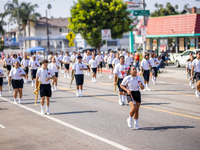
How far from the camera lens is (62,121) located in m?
10.2

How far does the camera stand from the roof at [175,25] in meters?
32.6

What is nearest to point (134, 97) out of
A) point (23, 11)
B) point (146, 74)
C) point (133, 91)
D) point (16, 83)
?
point (133, 91)

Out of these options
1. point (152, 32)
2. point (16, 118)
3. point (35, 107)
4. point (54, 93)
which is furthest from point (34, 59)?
point (152, 32)

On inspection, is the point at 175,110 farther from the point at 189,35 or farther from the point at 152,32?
the point at 152,32

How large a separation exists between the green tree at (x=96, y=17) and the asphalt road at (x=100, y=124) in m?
21.9

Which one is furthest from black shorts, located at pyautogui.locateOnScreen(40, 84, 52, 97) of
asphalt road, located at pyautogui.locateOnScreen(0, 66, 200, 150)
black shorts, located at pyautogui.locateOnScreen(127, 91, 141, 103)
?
black shorts, located at pyautogui.locateOnScreen(127, 91, 141, 103)

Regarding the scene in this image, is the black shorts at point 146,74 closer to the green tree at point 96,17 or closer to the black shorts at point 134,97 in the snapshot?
the black shorts at point 134,97

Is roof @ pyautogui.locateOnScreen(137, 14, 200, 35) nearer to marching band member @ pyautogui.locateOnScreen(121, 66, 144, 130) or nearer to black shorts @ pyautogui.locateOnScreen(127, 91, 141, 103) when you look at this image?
marching band member @ pyautogui.locateOnScreen(121, 66, 144, 130)

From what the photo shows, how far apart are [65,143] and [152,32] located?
31638 mm

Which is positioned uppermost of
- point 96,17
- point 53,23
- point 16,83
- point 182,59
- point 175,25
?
point 53,23

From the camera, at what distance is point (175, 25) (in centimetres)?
3478

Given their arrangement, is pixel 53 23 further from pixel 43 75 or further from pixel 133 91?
pixel 133 91

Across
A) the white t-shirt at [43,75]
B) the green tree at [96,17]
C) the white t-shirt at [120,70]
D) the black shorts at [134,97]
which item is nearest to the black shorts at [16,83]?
the white t-shirt at [43,75]

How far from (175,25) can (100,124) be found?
27.7 metres
